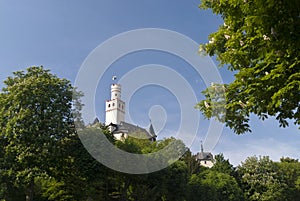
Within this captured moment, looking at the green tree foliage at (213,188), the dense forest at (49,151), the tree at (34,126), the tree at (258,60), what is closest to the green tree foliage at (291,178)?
the green tree foliage at (213,188)

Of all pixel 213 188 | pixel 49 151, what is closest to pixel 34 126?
pixel 49 151

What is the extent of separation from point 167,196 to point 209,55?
37.7 metres

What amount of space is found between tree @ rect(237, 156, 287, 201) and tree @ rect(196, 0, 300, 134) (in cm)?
5952

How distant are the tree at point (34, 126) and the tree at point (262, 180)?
49.1 m

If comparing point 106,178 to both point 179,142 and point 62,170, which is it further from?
point 179,142

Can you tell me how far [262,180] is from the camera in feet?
237

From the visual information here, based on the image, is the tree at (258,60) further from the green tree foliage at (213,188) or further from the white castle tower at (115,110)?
the white castle tower at (115,110)

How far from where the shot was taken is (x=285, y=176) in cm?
7544

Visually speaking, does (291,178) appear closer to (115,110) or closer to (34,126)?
(34,126)

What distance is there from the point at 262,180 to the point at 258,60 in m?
65.2

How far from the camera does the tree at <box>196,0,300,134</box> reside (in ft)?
29.2

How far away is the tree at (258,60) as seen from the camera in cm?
889

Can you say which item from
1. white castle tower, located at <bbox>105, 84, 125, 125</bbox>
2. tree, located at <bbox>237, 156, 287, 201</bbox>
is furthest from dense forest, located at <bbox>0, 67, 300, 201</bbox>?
white castle tower, located at <bbox>105, 84, 125, 125</bbox>

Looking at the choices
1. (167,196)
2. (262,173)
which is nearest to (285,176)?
(262,173)
